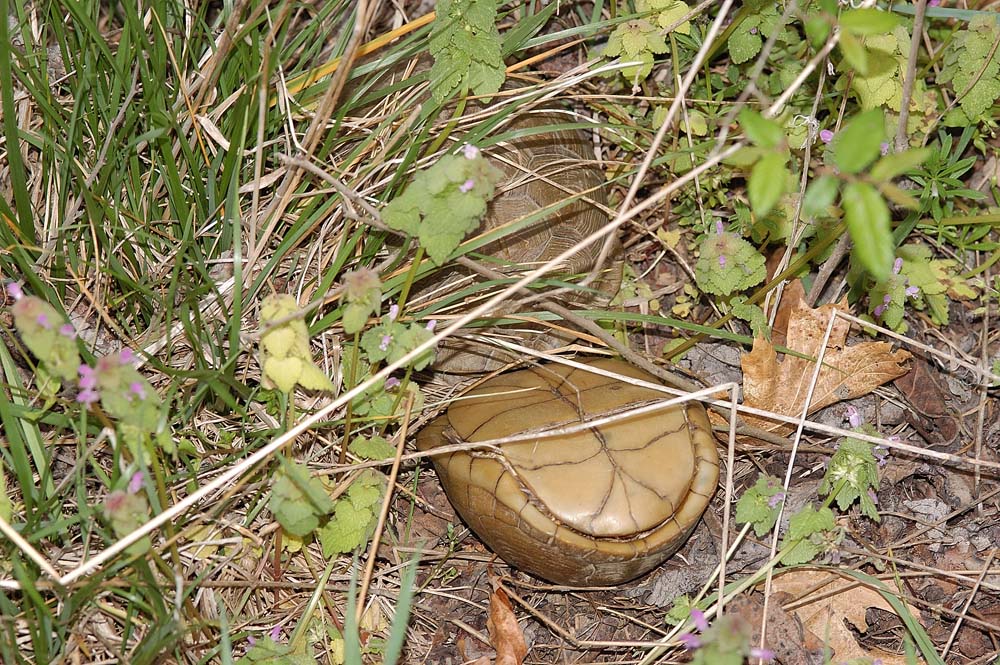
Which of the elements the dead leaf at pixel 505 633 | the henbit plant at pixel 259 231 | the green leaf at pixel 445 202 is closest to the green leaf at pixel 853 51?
the henbit plant at pixel 259 231

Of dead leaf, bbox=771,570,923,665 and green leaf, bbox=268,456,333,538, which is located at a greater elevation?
green leaf, bbox=268,456,333,538

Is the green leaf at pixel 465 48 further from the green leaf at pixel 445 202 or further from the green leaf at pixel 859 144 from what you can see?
the green leaf at pixel 859 144

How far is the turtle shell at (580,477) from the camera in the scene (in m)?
2.23

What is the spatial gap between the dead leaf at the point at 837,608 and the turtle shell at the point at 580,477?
40 cm

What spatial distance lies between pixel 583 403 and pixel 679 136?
1.02 m

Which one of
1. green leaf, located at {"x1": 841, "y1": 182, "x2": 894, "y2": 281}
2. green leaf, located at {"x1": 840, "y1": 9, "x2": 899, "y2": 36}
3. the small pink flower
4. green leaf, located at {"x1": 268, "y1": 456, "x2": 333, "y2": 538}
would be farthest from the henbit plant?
green leaf, located at {"x1": 841, "y1": 182, "x2": 894, "y2": 281}

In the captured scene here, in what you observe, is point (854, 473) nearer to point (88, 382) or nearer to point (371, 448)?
point (371, 448)

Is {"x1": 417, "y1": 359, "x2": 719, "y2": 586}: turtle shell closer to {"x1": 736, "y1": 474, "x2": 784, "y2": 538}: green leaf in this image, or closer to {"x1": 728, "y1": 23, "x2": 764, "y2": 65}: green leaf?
{"x1": 736, "y1": 474, "x2": 784, "y2": 538}: green leaf

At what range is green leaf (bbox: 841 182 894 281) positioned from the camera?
1.37 m

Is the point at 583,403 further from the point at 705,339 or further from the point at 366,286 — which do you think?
the point at 366,286

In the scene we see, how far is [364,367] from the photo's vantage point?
234 cm

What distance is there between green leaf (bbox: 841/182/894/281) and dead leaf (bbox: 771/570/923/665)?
135cm

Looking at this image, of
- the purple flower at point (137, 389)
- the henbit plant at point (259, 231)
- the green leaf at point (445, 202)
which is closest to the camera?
the purple flower at point (137, 389)

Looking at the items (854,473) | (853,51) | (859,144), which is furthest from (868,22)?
(854,473)
